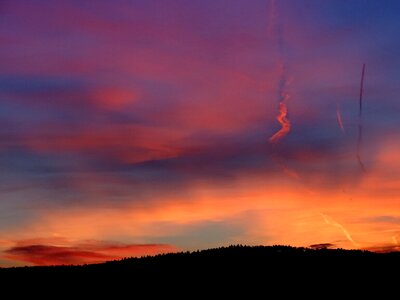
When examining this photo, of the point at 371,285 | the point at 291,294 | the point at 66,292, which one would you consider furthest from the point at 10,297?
the point at 371,285

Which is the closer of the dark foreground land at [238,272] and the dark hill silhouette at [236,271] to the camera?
the dark foreground land at [238,272]

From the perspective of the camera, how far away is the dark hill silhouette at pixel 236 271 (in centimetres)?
3672

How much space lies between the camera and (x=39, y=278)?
40.9m

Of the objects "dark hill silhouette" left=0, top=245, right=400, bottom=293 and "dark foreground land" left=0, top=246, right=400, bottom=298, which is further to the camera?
"dark hill silhouette" left=0, top=245, right=400, bottom=293

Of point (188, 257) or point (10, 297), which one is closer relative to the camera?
point (10, 297)

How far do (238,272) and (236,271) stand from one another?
244 millimetres

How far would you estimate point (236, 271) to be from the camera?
3872 cm

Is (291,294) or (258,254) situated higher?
(258,254)

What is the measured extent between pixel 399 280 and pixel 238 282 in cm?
916

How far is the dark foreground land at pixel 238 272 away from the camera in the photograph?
36.3 metres

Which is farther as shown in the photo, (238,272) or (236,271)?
(236,271)

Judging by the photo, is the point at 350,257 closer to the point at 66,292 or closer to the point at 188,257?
the point at 188,257

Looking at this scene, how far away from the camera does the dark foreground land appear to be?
119ft

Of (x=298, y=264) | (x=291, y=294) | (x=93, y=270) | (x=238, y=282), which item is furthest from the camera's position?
(x=93, y=270)
